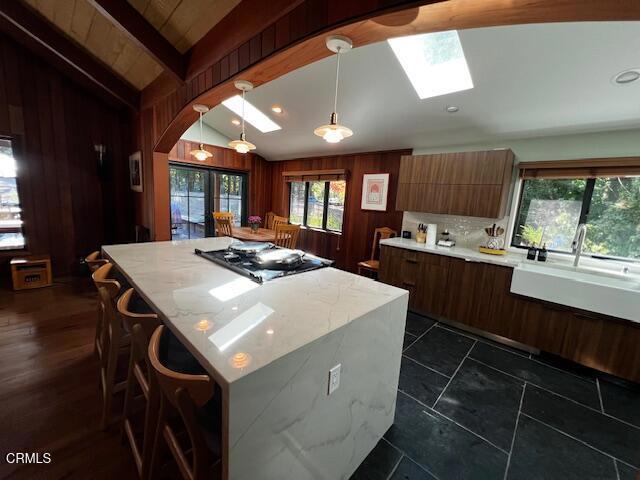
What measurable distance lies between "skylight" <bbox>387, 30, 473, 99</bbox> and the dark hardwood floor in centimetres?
327

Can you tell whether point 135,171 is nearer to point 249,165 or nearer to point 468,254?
point 249,165

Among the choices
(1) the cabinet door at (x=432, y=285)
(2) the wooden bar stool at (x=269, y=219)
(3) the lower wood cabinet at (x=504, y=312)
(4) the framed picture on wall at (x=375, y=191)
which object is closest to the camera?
(3) the lower wood cabinet at (x=504, y=312)

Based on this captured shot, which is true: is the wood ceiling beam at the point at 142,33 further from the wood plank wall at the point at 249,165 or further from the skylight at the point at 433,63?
the wood plank wall at the point at 249,165

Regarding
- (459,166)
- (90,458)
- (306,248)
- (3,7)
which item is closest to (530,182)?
(459,166)

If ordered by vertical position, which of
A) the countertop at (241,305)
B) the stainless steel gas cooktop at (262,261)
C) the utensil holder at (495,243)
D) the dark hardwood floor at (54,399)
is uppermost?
the utensil holder at (495,243)

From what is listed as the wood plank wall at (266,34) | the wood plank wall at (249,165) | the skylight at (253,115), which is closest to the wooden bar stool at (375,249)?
the skylight at (253,115)

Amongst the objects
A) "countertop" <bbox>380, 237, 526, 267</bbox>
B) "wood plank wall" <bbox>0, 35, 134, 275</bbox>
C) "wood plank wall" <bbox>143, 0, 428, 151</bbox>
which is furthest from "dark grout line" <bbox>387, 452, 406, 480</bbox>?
"wood plank wall" <bbox>0, 35, 134, 275</bbox>

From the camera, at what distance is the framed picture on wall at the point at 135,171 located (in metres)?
3.71

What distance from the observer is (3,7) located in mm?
2547

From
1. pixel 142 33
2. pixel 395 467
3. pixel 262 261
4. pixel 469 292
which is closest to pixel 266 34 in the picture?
pixel 142 33

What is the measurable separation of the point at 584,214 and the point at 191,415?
11.9 ft

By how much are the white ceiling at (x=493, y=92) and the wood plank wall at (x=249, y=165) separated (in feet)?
5.40

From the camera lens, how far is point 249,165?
17.7ft

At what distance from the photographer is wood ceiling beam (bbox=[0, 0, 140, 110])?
261 cm
